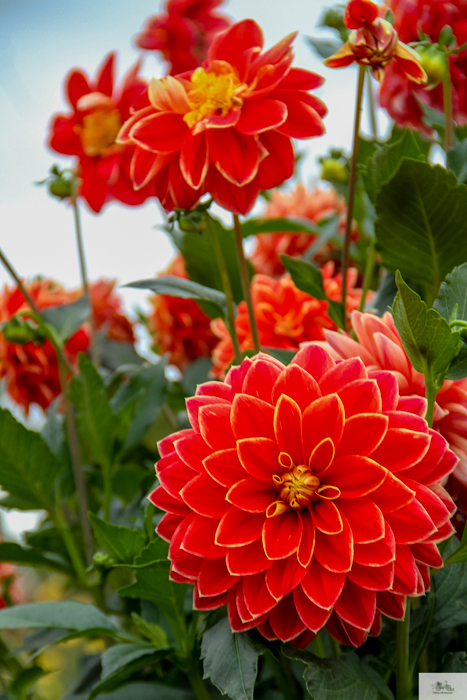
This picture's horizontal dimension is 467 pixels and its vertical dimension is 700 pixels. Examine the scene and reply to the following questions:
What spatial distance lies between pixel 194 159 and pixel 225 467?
7.5 inches

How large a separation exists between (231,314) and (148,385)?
Result: 0.16 m

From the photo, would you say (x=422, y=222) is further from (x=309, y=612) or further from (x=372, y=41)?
(x=309, y=612)

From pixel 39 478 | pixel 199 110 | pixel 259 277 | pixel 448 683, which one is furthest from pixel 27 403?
pixel 448 683

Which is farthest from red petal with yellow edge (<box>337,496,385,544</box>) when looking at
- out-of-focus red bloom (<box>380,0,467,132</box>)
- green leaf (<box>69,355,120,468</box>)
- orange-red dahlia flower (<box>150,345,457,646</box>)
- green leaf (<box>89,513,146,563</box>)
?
out-of-focus red bloom (<box>380,0,467,132</box>)

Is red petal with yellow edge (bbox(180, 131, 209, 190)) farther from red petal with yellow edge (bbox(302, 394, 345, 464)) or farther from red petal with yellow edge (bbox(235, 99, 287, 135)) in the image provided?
red petal with yellow edge (bbox(302, 394, 345, 464))

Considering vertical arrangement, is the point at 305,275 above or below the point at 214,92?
below

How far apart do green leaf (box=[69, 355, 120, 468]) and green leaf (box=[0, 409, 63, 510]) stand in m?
0.03

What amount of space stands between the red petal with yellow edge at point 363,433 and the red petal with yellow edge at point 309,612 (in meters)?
0.07

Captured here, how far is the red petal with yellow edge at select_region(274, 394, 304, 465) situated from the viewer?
0.99 ft

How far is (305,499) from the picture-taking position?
0.32m

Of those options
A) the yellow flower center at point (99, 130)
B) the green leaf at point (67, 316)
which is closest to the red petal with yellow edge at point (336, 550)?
the green leaf at point (67, 316)

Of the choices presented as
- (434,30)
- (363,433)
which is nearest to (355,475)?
(363,433)

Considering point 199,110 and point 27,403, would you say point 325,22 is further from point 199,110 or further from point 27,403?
point 27,403

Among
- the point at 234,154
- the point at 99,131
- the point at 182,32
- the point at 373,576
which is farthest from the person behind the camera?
the point at 182,32
